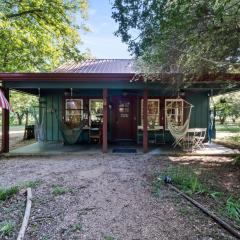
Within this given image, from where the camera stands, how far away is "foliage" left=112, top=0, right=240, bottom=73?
4.29 meters

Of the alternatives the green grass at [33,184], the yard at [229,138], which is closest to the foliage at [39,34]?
the yard at [229,138]

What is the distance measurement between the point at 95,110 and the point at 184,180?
243 inches

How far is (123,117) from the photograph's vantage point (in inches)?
418

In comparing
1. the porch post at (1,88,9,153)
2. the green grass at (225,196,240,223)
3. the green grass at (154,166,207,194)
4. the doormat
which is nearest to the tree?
the porch post at (1,88,9,153)

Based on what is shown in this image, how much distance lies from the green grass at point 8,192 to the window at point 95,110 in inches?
241

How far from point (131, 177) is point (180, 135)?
339 cm

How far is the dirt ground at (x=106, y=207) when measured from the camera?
9.98 ft

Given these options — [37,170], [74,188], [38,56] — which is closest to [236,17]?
[74,188]

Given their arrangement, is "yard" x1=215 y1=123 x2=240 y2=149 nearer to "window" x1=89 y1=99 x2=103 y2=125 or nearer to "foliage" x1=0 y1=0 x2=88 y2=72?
"window" x1=89 y1=99 x2=103 y2=125

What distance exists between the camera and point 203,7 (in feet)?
14.4

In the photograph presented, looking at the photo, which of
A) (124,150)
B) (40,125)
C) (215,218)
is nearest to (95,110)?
(40,125)

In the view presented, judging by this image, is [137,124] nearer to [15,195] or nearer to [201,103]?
[201,103]

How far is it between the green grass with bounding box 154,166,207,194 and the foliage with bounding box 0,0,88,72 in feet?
29.7

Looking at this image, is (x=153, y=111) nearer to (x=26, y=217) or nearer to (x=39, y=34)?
(x=39, y=34)
